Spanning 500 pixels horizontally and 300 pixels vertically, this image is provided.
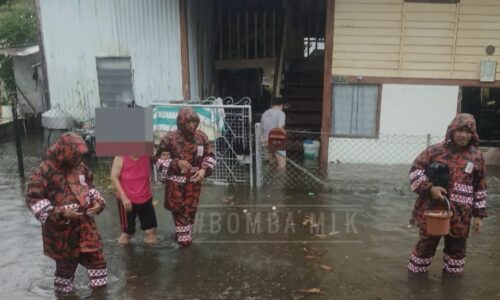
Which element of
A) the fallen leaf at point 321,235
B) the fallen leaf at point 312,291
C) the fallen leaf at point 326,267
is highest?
the fallen leaf at point 312,291

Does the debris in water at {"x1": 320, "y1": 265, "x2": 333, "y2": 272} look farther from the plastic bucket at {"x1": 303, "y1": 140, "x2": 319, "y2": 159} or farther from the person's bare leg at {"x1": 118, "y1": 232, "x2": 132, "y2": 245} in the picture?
the plastic bucket at {"x1": 303, "y1": 140, "x2": 319, "y2": 159}

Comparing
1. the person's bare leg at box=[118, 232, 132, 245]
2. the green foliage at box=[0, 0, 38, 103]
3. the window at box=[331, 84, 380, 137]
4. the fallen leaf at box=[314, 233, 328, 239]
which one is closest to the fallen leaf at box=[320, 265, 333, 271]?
the fallen leaf at box=[314, 233, 328, 239]

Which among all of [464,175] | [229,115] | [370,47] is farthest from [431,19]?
[464,175]

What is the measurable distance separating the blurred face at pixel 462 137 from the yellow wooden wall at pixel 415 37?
16.9 ft

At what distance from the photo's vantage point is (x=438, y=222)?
3.99 m

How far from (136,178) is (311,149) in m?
5.47

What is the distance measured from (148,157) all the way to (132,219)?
761mm

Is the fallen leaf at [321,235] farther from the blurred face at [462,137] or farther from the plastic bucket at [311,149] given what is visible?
the plastic bucket at [311,149]

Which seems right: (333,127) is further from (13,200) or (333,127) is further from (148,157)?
(13,200)

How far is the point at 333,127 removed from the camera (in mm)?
9328

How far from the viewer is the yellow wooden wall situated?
854 centimetres

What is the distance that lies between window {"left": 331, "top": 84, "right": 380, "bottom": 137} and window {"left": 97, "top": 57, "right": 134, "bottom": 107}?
4341 millimetres

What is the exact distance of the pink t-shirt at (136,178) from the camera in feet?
16.0

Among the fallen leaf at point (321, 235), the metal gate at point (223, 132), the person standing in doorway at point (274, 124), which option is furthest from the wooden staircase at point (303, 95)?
the fallen leaf at point (321, 235)
